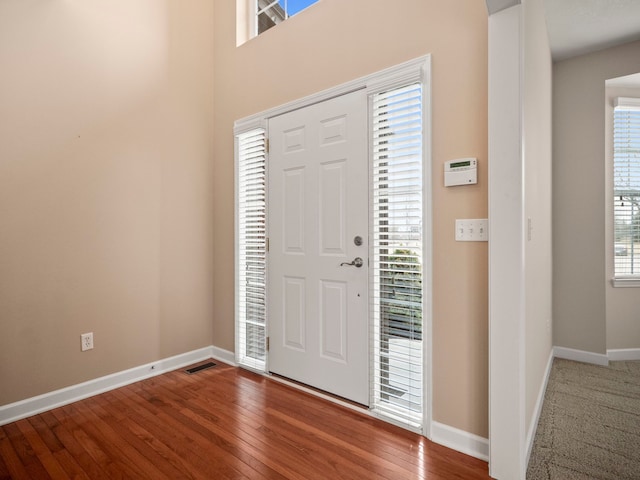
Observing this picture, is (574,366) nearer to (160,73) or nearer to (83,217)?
(83,217)

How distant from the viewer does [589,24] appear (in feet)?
9.45

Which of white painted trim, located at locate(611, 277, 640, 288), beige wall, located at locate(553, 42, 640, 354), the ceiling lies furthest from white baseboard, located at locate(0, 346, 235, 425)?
the ceiling

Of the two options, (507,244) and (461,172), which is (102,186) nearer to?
(461,172)

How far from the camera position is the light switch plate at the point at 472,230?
1.85 meters

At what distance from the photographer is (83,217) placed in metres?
2.60

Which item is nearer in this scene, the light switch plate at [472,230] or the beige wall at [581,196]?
the light switch plate at [472,230]

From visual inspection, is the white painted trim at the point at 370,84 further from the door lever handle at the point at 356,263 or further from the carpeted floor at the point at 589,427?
the carpeted floor at the point at 589,427

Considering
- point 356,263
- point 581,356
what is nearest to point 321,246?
point 356,263

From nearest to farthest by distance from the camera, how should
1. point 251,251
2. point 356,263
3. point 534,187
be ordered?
point 534,187 < point 356,263 < point 251,251

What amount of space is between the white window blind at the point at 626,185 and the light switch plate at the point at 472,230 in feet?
9.01

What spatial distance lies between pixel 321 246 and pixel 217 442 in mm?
1411

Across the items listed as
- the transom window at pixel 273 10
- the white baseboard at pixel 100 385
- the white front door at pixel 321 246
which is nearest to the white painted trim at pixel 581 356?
the white front door at pixel 321 246

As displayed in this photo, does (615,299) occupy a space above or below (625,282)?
below

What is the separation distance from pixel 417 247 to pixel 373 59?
1.28m
